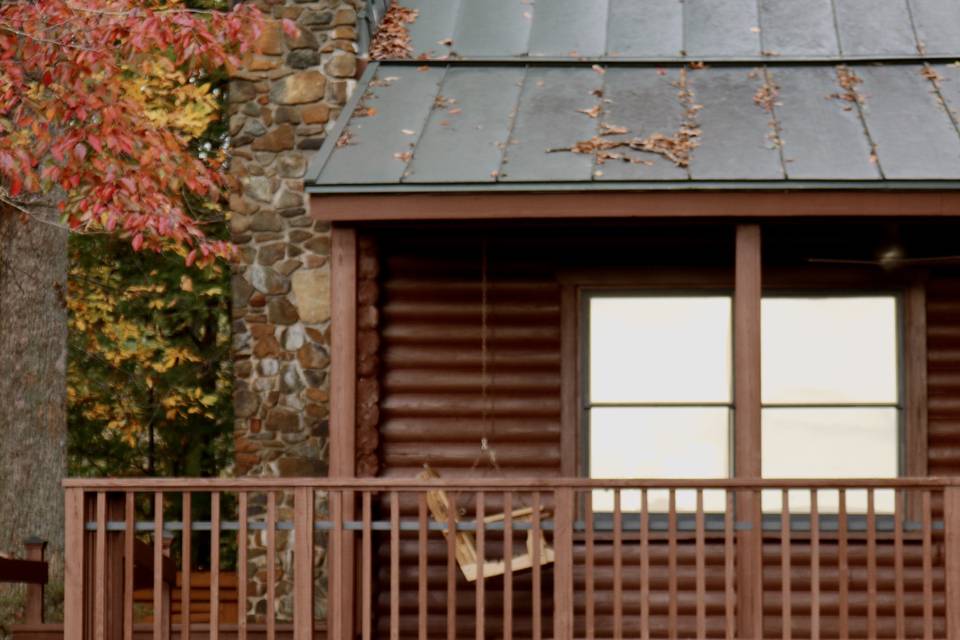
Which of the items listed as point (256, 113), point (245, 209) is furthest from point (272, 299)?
point (256, 113)

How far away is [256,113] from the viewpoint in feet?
38.4

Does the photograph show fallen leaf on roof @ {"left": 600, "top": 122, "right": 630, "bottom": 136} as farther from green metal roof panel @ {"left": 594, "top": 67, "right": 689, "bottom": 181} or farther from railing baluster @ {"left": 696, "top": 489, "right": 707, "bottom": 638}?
railing baluster @ {"left": 696, "top": 489, "right": 707, "bottom": 638}

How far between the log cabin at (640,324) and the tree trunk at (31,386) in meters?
5.35

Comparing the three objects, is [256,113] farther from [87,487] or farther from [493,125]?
[87,487]

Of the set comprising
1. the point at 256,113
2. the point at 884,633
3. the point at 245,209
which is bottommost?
the point at 884,633

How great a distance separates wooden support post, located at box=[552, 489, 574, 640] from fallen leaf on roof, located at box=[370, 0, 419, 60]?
4.11m

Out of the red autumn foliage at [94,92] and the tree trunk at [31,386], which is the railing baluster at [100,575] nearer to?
the red autumn foliage at [94,92]

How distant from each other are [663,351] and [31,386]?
801cm

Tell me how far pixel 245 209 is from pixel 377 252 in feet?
4.58

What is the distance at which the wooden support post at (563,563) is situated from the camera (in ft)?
28.1

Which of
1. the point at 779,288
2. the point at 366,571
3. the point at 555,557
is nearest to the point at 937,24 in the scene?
the point at 779,288

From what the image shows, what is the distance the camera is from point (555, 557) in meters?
8.61

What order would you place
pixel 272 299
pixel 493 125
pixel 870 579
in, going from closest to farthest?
pixel 870 579 < pixel 493 125 < pixel 272 299

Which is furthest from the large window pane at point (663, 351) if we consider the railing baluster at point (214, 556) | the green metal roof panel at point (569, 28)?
the railing baluster at point (214, 556)
